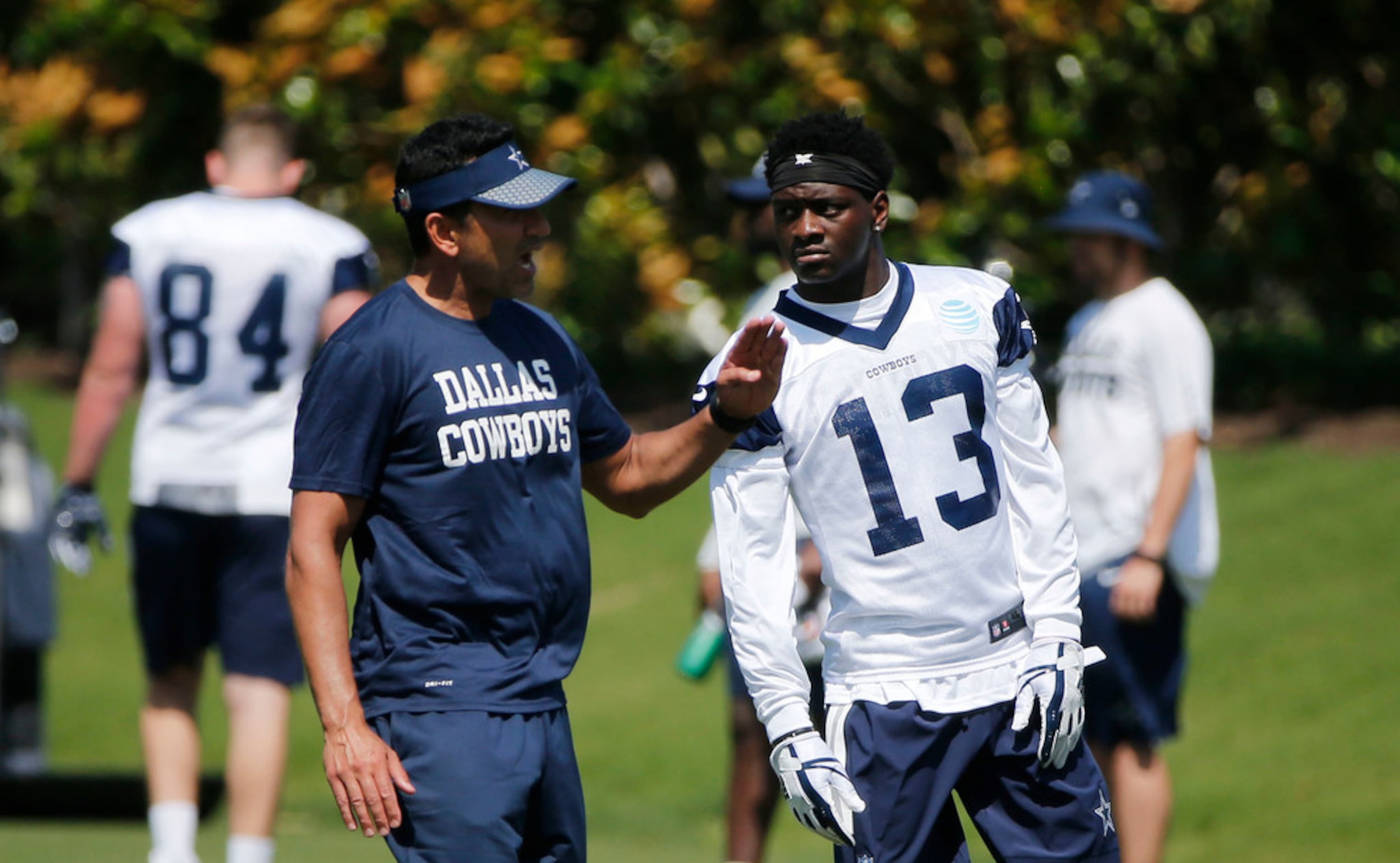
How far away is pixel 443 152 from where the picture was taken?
377 cm

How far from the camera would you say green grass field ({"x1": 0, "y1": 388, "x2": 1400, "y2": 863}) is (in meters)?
7.27

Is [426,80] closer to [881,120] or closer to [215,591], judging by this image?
[881,120]

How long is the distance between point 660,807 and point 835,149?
5.26m

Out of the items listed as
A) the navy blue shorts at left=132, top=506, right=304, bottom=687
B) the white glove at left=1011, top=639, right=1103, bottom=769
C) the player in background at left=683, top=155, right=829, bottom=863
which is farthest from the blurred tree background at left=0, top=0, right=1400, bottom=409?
the white glove at left=1011, top=639, right=1103, bottom=769

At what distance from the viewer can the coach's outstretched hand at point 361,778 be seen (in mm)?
3465

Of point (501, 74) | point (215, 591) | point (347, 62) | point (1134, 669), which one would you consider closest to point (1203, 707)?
point (1134, 669)

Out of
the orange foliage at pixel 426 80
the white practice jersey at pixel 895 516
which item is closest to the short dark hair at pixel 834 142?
the white practice jersey at pixel 895 516

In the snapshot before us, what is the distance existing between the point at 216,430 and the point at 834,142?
2.43 meters

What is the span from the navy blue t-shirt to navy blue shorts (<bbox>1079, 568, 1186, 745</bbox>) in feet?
8.21

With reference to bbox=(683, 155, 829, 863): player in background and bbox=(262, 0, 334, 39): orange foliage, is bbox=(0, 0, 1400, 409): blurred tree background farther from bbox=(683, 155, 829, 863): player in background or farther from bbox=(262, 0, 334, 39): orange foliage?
bbox=(683, 155, 829, 863): player in background

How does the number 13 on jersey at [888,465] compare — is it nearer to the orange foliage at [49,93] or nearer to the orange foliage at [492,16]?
the orange foliage at [492,16]

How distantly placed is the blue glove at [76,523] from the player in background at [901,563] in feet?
8.46

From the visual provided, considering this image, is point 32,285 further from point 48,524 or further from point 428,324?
point 428,324

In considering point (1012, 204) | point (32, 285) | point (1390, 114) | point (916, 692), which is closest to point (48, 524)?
point (916, 692)
